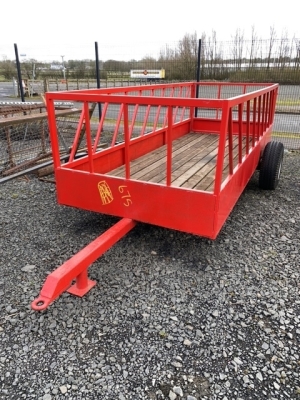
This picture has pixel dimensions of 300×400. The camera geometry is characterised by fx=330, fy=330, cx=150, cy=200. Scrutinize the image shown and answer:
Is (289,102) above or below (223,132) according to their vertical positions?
below

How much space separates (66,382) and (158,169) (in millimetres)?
2282

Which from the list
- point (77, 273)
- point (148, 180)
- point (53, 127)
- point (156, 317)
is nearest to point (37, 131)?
point (53, 127)

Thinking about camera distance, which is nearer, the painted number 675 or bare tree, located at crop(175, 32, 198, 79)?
the painted number 675

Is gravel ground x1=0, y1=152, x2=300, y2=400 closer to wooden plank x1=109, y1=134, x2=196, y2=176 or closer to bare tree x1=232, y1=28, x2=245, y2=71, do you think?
wooden plank x1=109, y1=134, x2=196, y2=176

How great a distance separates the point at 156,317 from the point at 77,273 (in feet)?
2.03

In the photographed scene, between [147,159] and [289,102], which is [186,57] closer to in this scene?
[289,102]

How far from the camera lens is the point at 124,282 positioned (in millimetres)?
2613

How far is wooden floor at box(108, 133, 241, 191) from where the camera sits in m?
3.21

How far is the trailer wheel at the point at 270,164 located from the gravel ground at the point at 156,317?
902 mm

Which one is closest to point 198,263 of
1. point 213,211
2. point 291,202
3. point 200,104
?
point 213,211

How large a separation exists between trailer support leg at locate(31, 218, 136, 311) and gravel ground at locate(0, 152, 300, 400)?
97 millimetres

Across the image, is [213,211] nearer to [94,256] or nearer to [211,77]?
[94,256]

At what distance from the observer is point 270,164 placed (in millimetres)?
4301

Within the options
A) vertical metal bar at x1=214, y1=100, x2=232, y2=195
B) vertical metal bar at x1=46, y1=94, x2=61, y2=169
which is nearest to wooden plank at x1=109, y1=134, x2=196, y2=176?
vertical metal bar at x1=46, y1=94, x2=61, y2=169
